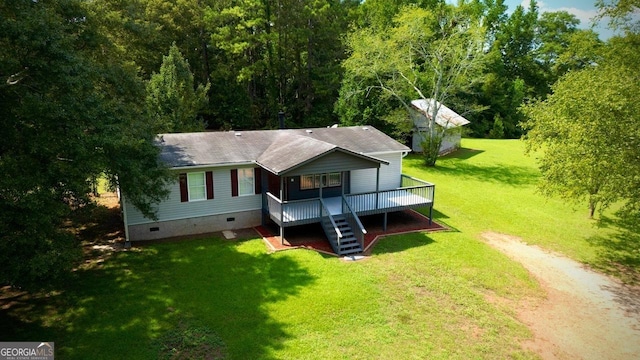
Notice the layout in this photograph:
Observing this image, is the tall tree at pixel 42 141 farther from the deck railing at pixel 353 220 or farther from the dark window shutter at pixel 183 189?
the deck railing at pixel 353 220

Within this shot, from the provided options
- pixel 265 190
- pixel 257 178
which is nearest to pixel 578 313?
pixel 265 190

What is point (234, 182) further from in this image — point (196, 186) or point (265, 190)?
point (196, 186)

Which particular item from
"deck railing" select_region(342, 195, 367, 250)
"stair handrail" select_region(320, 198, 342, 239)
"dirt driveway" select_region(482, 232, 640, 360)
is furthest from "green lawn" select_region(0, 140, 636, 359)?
"stair handrail" select_region(320, 198, 342, 239)

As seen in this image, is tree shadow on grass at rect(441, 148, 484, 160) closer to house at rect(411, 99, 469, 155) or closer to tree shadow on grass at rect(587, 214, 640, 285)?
house at rect(411, 99, 469, 155)

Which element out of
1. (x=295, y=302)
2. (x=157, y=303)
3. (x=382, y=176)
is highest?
(x=382, y=176)

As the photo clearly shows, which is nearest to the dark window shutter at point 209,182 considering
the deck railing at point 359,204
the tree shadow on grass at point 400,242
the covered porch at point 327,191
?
the covered porch at point 327,191

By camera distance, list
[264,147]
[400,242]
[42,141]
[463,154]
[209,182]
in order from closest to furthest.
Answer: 1. [42,141]
2. [209,182]
3. [400,242]
4. [264,147]
5. [463,154]
